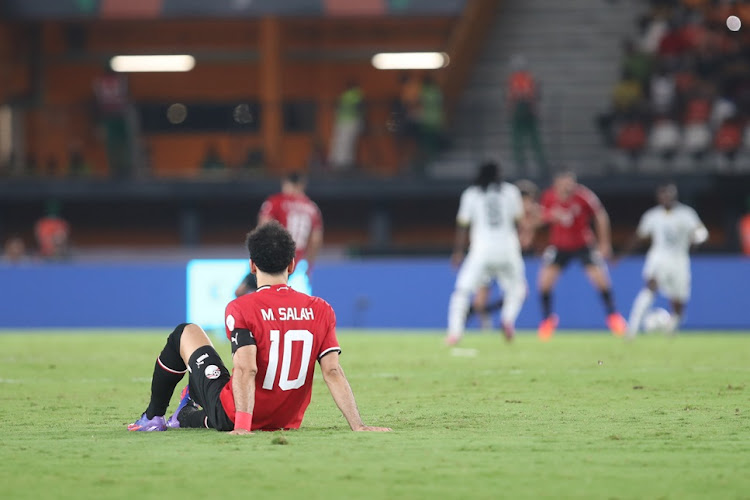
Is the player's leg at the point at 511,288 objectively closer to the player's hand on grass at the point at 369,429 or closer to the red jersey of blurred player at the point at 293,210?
the red jersey of blurred player at the point at 293,210

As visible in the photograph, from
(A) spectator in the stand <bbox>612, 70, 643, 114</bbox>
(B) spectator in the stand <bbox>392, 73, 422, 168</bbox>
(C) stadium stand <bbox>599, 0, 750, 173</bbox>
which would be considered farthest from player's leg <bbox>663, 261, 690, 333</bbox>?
(B) spectator in the stand <bbox>392, 73, 422, 168</bbox>

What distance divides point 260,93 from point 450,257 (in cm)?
993

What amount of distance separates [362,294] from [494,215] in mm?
6241

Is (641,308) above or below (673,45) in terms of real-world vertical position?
below

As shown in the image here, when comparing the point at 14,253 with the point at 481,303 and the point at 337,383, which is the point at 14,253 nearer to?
the point at 481,303

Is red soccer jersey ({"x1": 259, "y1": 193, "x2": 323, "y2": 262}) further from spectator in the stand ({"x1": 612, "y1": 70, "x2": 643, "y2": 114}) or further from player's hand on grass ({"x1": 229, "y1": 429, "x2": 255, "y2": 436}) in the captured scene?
spectator in the stand ({"x1": 612, "y1": 70, "x2": 643, "y2": 114})

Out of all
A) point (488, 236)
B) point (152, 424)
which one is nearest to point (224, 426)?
point (152, 424)

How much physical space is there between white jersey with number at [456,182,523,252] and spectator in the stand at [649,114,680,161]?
10006 millimetres

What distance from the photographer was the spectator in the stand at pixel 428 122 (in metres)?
26.8

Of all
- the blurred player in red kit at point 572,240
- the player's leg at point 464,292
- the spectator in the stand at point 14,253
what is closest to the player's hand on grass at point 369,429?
the player's leg at point 464,292

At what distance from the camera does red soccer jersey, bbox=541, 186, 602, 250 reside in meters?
19.0

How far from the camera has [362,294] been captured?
22.9 metres

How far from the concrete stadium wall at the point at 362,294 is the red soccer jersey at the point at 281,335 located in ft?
50.8

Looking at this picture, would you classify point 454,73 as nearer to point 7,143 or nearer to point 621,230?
point 621,230
